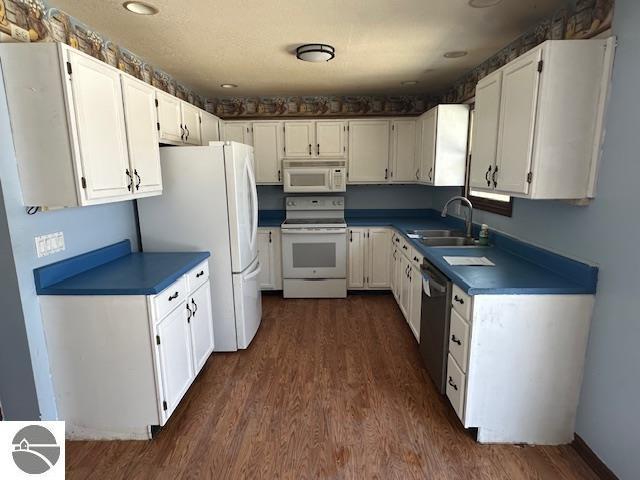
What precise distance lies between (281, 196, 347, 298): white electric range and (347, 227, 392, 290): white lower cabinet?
11 centimetres

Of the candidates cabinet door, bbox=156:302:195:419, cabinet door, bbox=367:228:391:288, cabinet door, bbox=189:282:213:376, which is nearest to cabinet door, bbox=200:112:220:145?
cabinet door, bbox=189:282:213:376

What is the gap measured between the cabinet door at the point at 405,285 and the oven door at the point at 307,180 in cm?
130

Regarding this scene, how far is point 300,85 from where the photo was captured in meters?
3.75

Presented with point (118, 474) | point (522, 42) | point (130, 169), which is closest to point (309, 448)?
point (118, 474)

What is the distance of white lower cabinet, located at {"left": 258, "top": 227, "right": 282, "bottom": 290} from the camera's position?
4137 millimetres

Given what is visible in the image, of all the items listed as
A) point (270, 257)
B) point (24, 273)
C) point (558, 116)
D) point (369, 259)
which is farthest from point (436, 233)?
point (24, 273)

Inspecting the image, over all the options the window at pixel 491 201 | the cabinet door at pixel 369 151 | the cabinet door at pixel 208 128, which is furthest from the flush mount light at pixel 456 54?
the cabinet door at pixel 208 128

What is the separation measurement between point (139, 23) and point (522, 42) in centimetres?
255

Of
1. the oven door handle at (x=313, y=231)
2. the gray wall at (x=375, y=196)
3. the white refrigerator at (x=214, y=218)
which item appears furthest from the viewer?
the gray wall at (x=375, y=196)

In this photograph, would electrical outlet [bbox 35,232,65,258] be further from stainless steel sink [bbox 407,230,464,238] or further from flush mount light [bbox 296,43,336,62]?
stainless steel sink [bbox 407,230,464,238]

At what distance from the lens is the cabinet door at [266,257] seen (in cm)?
414

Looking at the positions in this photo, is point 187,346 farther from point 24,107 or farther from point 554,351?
point 554,351

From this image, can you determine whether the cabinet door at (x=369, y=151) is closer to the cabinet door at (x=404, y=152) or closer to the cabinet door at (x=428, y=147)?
the cabinet door at (x=404, y=152)

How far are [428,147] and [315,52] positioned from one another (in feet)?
5.23
